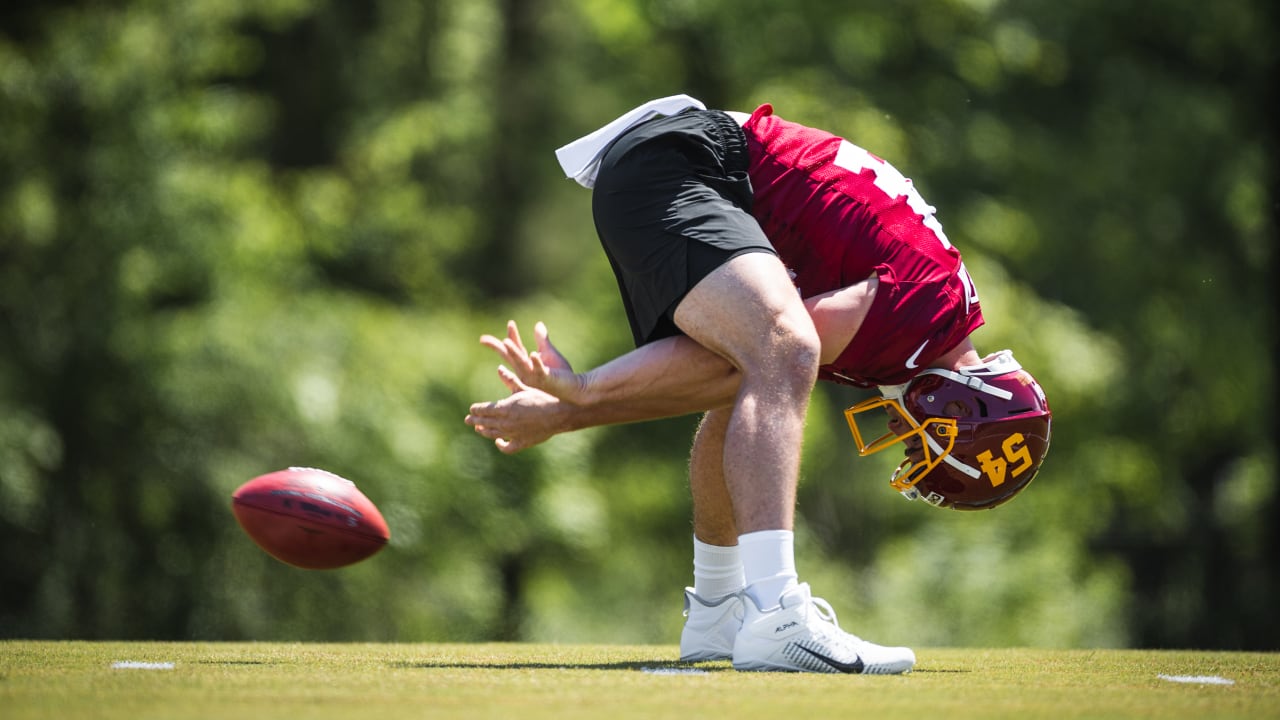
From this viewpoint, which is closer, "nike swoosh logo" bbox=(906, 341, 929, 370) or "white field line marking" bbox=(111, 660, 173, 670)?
"white field line marking" bbox=(111, 660, 173, 670)

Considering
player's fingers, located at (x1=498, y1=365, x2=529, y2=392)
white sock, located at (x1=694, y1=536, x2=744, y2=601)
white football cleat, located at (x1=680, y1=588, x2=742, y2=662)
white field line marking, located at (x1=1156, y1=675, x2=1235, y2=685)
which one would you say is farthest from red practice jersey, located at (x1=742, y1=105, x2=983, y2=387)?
white field line marking, located at (x1=1156, y1=675, x2=1235, y2=685)

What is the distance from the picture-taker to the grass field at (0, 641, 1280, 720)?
10.4 ft

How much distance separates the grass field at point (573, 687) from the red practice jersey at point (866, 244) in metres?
0.89

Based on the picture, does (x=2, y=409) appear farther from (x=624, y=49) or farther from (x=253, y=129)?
(x=624, y=49)

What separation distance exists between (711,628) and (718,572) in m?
0.16

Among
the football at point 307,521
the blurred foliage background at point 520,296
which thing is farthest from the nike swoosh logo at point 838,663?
the blurred foliage background at point 520,296

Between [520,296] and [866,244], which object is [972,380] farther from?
[520,296]

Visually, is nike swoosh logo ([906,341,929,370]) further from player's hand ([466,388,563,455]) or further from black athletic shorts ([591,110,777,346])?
player's hand ([466,388,563,455])

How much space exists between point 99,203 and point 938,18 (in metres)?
8.06

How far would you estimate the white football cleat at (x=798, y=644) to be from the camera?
3.97 meters

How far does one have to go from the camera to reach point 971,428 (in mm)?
4410

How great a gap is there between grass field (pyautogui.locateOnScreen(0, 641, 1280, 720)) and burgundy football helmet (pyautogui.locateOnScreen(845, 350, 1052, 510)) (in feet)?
1.73

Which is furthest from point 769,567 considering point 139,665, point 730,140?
point 139,665

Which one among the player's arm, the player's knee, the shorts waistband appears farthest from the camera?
the shorts waistband
